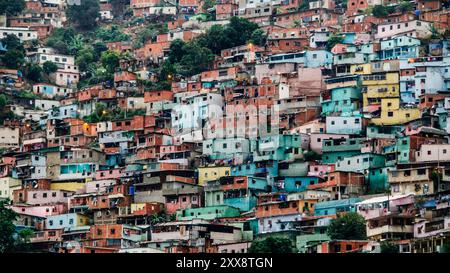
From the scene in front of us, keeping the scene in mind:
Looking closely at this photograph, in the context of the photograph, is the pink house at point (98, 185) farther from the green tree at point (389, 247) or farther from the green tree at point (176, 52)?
the green tree at point (389, 247)

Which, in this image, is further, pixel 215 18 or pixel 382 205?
pixel 215 18

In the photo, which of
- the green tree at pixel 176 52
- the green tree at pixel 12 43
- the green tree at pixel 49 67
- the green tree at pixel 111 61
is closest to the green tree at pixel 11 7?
the green tree at pixel 12 43

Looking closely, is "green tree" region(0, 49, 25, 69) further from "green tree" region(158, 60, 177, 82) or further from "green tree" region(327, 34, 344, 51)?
"green tree" region(327, 34, 344, 51)

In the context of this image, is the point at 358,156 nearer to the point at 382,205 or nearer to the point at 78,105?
the point at 382,205

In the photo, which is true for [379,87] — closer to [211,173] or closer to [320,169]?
[320,169]

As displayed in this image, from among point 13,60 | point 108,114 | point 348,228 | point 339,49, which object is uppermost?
point 13,60

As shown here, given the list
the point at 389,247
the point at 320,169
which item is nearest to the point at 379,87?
the point at 320,169
